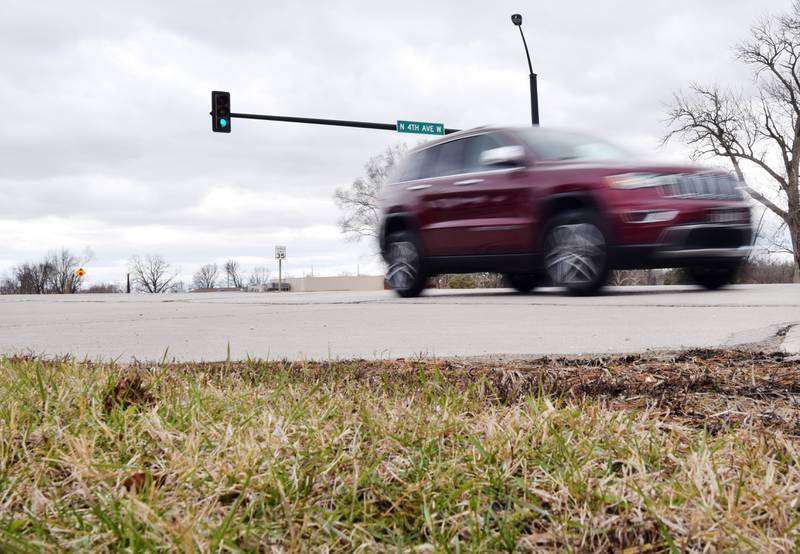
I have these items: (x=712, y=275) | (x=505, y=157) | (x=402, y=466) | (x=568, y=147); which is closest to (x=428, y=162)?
(x=505, y=157)

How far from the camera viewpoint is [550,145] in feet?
28.4

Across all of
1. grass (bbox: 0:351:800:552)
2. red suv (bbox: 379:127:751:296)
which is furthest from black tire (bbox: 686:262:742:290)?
grass (bbox: 0:351:800:552)

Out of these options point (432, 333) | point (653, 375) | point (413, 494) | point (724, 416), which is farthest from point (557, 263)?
point (413, 494)

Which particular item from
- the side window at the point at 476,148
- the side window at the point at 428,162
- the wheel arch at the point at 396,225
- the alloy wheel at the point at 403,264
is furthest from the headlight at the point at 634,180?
the alloy wheel at the point at 403,264

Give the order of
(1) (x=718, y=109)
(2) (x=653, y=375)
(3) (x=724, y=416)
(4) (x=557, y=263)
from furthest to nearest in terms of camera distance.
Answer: (1) (x=718, y=109), (4) (x=557, y=263), (2) (x=653, y=375), (3) (x=724, y=416)

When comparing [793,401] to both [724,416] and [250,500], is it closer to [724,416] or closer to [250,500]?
Answer: [724,416]

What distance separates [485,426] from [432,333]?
2.54 meters

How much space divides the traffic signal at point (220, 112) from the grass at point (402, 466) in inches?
732

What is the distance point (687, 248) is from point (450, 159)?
3038 millimetres

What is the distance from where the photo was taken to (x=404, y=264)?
9.72m

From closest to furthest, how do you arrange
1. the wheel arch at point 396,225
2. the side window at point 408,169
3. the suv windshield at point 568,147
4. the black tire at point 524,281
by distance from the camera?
the suv windshield at point 568,147 < the wheel arch at point 396,225 < the side window at point 408,169 < the black tire at point 524,281

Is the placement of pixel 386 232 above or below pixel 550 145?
below

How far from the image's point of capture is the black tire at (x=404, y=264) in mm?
9578

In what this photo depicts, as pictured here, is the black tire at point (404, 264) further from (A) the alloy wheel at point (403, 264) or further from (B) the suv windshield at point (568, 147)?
(B) the suv windshield at point (568, 147)
